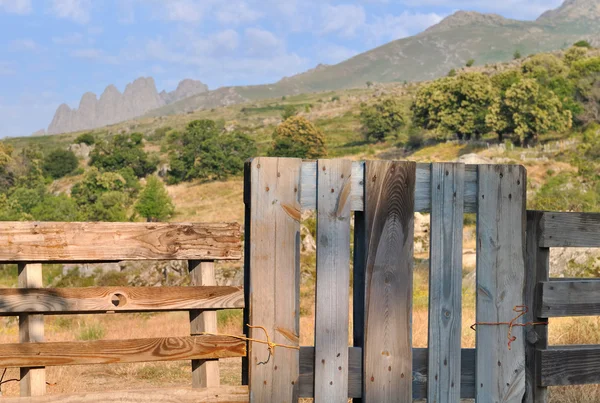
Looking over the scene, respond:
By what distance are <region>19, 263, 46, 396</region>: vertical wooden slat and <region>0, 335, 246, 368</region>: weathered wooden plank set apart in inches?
3.3

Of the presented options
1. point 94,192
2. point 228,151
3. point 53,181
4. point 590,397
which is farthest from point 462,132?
point 590,397

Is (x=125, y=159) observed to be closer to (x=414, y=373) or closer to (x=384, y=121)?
(x=384, y=121)

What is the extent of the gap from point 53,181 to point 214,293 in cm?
7730

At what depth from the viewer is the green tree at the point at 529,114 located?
6038 centimetres

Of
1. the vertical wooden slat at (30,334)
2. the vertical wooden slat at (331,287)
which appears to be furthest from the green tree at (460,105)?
the vertical wooden slat at (30,334)

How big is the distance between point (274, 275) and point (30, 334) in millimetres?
1341

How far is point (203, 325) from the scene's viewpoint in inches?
148

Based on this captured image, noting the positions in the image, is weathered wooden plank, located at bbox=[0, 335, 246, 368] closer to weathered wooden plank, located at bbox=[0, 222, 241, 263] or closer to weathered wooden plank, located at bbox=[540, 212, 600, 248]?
weathered wooden plank, located at bbox=[0, 222, 241, 263]

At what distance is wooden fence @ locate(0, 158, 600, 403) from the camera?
3609mm

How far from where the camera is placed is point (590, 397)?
17.8 feet

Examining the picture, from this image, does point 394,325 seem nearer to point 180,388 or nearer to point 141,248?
point 180,388

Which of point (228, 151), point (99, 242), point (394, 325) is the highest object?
point (228, 151)

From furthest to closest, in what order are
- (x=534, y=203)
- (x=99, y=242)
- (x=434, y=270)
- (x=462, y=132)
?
(x=462, y=132) → (x=534, y=203) → (x=434, y=270) → (x=99, y=242)

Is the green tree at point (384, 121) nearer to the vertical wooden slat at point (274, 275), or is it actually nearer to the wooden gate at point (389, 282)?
the wooden gate at point (389, 282)
